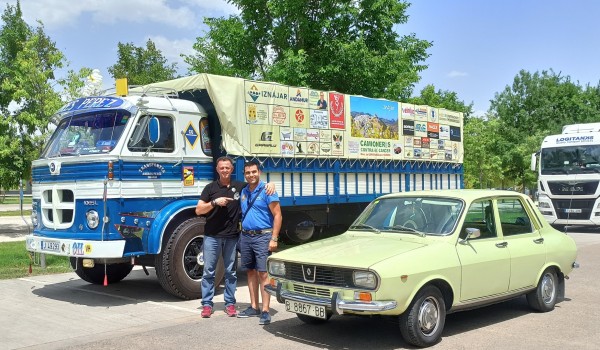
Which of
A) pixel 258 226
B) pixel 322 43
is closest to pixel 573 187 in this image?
pixel 322 43

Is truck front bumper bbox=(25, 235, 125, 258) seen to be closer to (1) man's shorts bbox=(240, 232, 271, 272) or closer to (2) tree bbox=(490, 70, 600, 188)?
(1) man's shorts bbox=(240, 232, 271, 272)

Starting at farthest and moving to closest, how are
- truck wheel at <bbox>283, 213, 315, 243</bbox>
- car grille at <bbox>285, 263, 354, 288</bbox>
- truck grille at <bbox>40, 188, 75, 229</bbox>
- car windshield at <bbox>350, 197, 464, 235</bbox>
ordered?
truck wheel at <bbox>283, 213, 315, 243</bbox>
truck grille at <bbox>40, 188, 75, 229</bbox>
car windshield at <bbox>350, 197, 464, 235</bbox>
car grille at <bbox>285, 263, 354, 288</bbox>

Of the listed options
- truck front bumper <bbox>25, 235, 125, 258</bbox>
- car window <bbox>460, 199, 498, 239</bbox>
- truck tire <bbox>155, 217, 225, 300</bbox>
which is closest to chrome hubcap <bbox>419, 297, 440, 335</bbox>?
car window <bbox>460, 199, 498, 239</bbox>

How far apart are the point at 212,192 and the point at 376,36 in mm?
12154

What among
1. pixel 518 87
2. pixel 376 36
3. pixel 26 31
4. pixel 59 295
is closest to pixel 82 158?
pixel 59 295

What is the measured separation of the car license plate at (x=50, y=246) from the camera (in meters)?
8.24

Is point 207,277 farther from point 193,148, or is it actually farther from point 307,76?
point 307,76

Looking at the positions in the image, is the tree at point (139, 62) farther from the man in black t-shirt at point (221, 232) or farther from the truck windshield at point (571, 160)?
the man in black t-shirt at point (221, 232)

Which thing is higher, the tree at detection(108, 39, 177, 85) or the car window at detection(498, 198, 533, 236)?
the tree at detection(108, 39, 177, 85)

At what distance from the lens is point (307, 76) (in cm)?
1720

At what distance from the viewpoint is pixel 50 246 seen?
8367 mm

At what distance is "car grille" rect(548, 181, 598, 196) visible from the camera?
61.5ft

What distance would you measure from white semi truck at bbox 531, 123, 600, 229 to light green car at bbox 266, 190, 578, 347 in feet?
40.9

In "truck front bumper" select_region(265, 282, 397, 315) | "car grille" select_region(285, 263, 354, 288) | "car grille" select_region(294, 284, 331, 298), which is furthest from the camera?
"car grille" select_region(294, 284, 331, 298)
